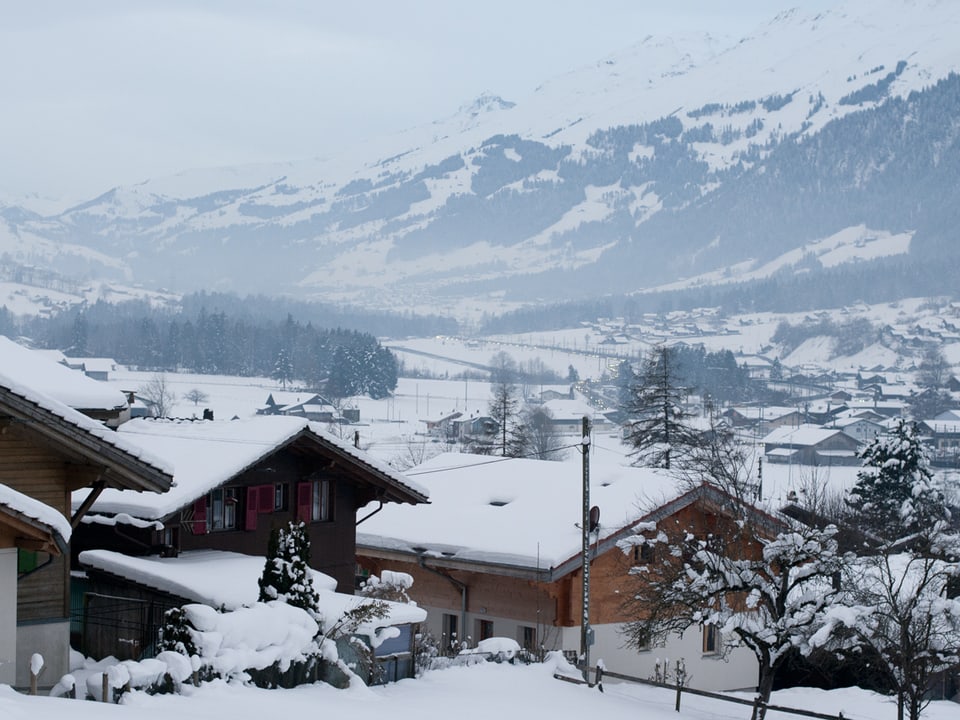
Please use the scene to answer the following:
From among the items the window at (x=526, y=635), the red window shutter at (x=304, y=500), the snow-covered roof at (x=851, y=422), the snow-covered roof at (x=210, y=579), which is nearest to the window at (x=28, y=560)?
the snow-covered roof at (x=210, y=579)

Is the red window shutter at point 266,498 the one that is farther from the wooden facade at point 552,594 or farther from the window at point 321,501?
the wooden facade at point 552,594

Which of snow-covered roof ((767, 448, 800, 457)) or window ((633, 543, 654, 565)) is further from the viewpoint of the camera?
snow-covered roof ((767, 448, 800, 457))

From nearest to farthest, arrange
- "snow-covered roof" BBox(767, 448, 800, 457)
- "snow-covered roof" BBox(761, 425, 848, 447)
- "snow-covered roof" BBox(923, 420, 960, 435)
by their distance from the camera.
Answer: "snow-covered roof" BBox(767, 448, 800, 457), "snow-covered roof" BBox(761, 425, 848, 447), "snow-covered roof" BBox(923, 420, 960, 435)

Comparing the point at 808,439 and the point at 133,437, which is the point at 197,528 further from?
the point at 808,439

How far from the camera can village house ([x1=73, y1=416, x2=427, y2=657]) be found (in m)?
22.4

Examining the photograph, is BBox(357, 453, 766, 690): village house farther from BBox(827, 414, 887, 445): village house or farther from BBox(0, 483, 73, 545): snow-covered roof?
BBox(827, 414, 887, 445): village house

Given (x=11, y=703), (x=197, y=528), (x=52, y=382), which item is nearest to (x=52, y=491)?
(x=52, y=382)

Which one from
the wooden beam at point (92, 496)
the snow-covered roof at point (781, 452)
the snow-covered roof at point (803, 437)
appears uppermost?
the wooden beam at point (92, 496)

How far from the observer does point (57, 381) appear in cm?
1969

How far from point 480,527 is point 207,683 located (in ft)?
54.8

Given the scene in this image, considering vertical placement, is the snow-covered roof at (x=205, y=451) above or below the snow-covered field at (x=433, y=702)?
above

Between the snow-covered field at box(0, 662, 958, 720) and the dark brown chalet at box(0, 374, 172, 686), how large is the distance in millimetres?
2043

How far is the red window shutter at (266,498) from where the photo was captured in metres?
26.3

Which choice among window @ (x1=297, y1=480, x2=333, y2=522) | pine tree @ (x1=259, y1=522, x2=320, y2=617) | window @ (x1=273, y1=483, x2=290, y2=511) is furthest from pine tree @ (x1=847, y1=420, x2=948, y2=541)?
pine tree @ (x1=259, y1=522, x2=320, y2=617)
